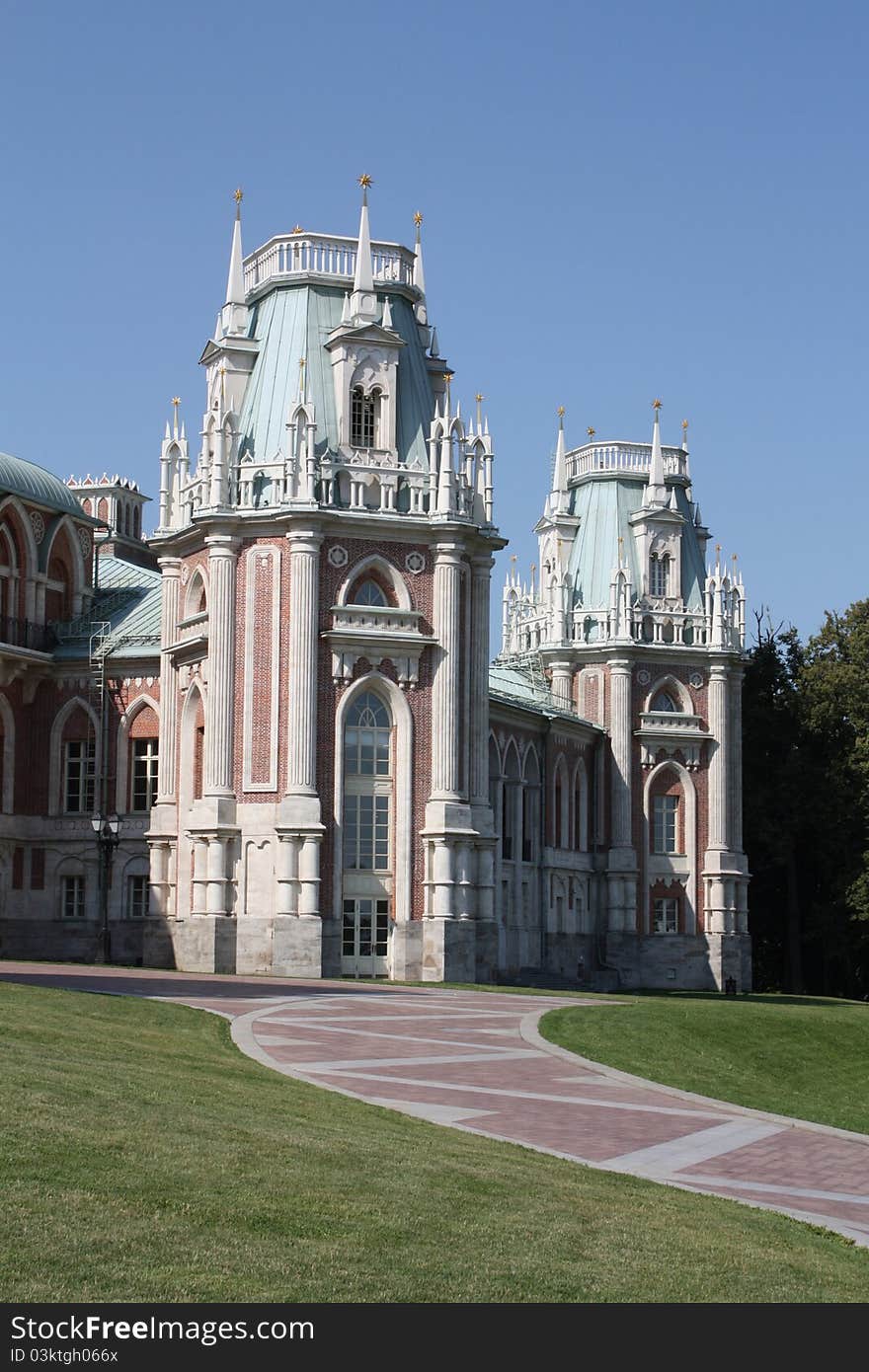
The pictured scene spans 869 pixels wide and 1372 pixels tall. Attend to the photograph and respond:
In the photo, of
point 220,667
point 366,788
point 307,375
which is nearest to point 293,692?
point 220,667

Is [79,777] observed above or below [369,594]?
below

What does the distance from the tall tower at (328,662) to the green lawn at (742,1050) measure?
40.4 feet

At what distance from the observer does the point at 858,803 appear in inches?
3012

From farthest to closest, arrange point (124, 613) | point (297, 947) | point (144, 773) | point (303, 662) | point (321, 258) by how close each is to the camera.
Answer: point (124, 613), point (144, 773), point (321, 258), point (303, 662), point (297, 947)

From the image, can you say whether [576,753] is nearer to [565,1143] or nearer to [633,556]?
[633,556]

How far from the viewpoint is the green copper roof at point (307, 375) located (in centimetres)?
5856

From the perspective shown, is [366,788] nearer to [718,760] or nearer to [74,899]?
[74,899]

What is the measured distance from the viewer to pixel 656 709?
256 feet

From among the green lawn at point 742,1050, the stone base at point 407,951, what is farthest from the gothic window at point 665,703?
the green lawn at point 742,1050

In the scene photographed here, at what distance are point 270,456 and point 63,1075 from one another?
40.5 metres

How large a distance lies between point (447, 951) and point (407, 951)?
47.9 inches

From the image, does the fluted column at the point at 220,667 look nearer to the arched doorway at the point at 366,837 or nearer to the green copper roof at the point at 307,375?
the arched doorway at the point at 366,837

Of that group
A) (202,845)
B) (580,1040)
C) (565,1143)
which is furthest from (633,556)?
(565,1143)
